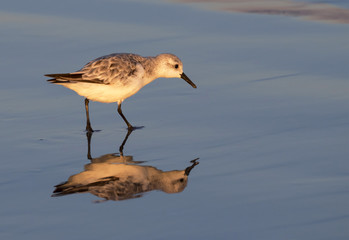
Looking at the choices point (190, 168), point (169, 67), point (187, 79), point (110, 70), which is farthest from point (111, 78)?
point (190, 168)

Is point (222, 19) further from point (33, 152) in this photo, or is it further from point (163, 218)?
point (163, 218)

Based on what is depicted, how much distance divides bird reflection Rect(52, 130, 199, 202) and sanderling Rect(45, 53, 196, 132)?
1.23 m

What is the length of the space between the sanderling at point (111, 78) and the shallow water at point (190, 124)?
28 cm

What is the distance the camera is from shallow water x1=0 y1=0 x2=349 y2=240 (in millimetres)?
5684

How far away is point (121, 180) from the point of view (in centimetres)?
662

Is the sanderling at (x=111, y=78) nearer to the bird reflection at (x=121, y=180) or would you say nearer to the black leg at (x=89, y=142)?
the black leg at (x=89, y=142)

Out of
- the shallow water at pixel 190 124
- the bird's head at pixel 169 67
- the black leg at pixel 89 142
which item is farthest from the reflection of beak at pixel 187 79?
the black leg at pixel 89 142

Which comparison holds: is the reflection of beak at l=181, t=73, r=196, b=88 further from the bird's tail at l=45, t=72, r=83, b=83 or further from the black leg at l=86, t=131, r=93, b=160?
the black leg at l=86, t=131, r=93, b=160

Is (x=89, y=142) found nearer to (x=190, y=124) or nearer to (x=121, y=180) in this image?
(x=190, y=124)

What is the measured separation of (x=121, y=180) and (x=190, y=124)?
1.82 m

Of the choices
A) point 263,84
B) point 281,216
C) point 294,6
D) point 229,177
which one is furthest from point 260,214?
point 294,6

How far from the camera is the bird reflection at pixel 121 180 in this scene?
632cm

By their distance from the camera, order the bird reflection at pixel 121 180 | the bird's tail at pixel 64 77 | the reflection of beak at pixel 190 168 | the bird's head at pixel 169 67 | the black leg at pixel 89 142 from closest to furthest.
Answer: the bird reflection at pixel 121 180 → the reflection of beak at pixel 190 168 → the black leg at pixel 89 142 → the bird's tail at pixel 64 77 → the bird's head at pixel 169 67

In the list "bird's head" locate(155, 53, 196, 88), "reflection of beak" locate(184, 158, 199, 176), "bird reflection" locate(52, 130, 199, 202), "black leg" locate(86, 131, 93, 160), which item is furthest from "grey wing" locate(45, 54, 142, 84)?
"reflection of beak" locate(184, 158, 199, 176)
